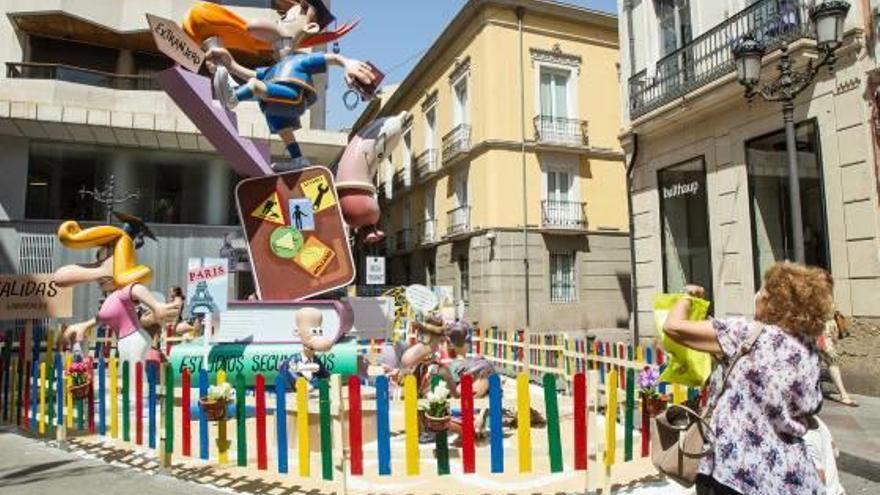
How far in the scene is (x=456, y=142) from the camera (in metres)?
23.1

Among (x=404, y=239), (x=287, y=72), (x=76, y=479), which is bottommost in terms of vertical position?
(x=76, y=479)

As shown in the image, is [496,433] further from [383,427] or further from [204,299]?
[204,299]

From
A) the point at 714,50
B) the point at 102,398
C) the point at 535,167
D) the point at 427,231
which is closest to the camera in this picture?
the point at 102,398

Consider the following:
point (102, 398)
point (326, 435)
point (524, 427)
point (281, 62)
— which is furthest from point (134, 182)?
point (524, 427)

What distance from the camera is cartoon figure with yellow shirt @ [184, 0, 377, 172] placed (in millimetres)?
9375

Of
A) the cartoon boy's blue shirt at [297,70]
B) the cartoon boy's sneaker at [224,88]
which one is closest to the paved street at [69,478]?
the cartoon boy's sneaker at [224,88]

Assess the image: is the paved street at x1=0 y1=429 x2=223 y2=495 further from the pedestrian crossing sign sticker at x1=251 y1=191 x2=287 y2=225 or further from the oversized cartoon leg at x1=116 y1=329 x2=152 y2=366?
the pedestrian crossing sign sticker at x1=251 y1=191 x2=287 y2=225

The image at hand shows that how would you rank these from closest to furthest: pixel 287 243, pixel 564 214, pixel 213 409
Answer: pixel 213 409 → pixel 287 243 → pixel 564 214

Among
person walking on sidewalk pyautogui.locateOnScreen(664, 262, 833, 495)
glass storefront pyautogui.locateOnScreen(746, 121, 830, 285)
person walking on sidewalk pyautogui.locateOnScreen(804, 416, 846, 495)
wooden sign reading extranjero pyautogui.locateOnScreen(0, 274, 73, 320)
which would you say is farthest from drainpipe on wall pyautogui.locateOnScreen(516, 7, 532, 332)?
person walking on sidewalk pyautogui.locateOnScreen(664, 262, 833, 495)

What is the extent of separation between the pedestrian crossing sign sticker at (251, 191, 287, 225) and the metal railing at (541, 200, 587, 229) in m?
13.5

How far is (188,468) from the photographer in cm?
523

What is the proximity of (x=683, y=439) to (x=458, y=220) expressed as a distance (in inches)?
812

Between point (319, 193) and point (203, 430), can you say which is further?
point (319, 193)

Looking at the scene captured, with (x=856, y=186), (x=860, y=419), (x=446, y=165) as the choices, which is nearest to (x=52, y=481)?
(x=860, y=419)
